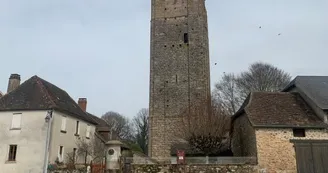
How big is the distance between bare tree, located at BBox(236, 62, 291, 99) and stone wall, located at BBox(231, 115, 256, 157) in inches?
447

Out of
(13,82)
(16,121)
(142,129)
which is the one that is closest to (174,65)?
(13,82)

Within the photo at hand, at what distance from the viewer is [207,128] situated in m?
21.2

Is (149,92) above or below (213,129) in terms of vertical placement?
above

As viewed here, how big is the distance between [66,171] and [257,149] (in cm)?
1026

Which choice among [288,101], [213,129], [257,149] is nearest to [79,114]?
[213,129]

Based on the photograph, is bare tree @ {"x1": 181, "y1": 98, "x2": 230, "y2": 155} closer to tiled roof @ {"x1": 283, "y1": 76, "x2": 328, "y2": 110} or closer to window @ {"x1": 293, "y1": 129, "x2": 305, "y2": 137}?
window @ {"x1": 293, "y1": 129, "x2": 305, "y2": 137}

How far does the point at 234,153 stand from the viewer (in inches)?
866

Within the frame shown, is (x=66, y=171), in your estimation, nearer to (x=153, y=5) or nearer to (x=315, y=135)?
(x=315, y=135)

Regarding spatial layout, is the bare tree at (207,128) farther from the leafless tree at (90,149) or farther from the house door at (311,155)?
the leafless tree at (90,149)

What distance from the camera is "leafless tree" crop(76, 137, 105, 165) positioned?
2252 centimetres

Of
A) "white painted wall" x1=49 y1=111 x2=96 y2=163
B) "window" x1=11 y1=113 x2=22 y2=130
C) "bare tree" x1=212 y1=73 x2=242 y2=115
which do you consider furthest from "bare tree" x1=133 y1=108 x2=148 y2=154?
"window" x1=11 y1=113 x2=22 y2=130

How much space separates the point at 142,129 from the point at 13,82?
28.2 meters

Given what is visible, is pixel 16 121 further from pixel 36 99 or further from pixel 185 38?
pixel 185 38

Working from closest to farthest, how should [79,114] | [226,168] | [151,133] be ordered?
1. [226,168]
2. [79,114]
3. [151,133]
